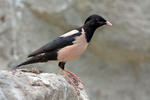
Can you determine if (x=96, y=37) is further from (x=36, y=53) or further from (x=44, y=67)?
(x=36, y=53)

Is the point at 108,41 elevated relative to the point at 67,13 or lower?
lower

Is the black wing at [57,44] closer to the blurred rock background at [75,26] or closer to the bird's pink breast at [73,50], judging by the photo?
the bird's pink breast at [73,50]

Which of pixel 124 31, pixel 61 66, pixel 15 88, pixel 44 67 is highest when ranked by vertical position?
pixel 124 31

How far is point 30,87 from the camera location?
313 cm

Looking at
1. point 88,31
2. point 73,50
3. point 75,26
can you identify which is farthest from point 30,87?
point 75,26

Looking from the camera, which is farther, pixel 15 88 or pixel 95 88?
pixel 95 88

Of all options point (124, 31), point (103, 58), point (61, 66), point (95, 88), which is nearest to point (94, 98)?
point (95, 88)

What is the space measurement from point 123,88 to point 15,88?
14.3ft

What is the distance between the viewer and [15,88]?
3018 millimetres

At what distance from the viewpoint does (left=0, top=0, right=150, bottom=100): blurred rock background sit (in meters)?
6.77

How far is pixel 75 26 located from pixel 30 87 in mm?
3782

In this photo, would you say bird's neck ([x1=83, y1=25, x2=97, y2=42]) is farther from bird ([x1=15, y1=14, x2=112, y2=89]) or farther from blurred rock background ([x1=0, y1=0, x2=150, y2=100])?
blurred rock background ([x1=0, y1=0, x2=150, y2=100])

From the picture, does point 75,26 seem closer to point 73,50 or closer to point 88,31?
point 88,31

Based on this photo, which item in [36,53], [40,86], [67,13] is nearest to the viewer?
[40,86]
